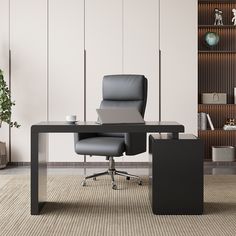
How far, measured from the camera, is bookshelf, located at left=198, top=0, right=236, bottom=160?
21.6ft

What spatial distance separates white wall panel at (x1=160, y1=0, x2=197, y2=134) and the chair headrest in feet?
4.58

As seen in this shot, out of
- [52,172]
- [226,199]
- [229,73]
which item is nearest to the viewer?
[226,199]

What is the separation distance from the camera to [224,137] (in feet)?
21.7

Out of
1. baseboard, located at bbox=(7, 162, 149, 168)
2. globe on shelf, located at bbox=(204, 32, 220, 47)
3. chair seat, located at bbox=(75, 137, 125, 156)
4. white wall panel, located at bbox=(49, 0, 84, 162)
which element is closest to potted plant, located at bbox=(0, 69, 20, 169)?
baseboard, located at bbox=(7, 162, 149, 168)

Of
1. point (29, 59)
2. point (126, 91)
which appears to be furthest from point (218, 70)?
point (29, 59)

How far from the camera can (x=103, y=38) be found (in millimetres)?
6238

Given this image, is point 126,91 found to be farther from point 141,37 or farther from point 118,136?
point 141,37

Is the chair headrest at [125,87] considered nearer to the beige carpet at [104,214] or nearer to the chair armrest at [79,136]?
the chair armrest at [79,136]

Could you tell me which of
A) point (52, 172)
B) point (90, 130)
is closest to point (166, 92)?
point (52, 172)

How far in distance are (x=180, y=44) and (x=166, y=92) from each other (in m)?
0.67

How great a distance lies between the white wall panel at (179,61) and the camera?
6.23 m

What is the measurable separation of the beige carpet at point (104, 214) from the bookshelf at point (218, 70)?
1.83 m

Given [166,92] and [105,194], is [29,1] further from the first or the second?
[105,194]

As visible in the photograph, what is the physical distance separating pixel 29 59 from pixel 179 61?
6.64 ft
